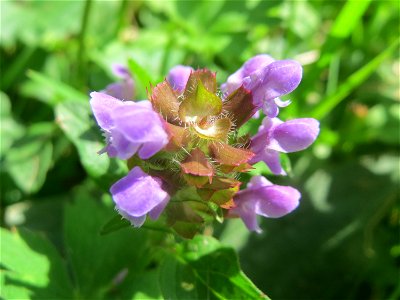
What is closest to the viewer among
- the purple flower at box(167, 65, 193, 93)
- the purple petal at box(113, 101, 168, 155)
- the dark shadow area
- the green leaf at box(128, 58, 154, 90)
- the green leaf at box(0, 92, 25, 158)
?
the purple petal at box(113, 101, 168, 155)

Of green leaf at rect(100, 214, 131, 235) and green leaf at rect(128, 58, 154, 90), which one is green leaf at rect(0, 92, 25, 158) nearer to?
green leaf at rect(128, 58, 154, 90)

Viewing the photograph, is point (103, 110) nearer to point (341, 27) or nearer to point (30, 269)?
point (30, 269)

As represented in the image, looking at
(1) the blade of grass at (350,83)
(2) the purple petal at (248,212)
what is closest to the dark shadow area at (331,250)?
(1) the blade of grass at (350,83)

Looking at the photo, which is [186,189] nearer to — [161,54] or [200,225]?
[200,225]

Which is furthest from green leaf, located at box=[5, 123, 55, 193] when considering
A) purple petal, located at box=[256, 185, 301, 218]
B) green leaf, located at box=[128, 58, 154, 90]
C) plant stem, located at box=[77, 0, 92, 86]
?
purple petal, located at box=[256, 185, 301, 218]

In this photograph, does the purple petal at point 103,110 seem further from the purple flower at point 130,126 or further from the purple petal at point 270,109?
the purple petal at point 270,109

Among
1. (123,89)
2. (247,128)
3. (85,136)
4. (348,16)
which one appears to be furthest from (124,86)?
(348,16)
